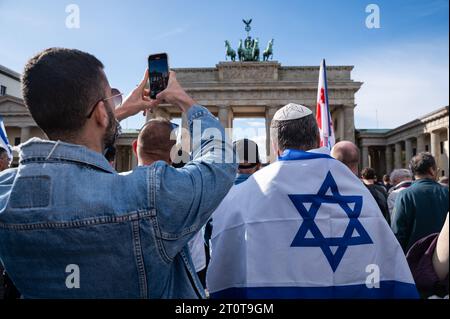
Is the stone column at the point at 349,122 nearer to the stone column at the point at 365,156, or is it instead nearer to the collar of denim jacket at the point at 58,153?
the stone column at the point at 365,156

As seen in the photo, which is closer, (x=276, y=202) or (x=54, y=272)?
(x=54, y=272)

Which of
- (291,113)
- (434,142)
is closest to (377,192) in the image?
(291,113)

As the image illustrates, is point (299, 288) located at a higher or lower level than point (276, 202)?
lower

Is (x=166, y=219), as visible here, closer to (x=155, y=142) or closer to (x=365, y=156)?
(x=155, y=142)

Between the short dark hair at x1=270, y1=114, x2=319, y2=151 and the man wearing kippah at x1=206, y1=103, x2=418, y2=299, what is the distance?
202 mm

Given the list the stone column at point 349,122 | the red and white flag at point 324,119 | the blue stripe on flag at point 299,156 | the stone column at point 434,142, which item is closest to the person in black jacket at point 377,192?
the red and white flag at point 324,119

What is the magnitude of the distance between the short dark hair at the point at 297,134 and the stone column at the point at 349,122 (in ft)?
133

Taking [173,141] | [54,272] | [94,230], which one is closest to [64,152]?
[94,230]

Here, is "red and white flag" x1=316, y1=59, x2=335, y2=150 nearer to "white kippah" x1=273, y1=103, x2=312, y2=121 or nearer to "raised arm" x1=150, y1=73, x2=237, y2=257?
"white kippah" x1=273, y1=103, x2=312, y2=121

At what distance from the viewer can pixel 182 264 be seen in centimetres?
172

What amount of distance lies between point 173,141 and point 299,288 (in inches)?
57.7

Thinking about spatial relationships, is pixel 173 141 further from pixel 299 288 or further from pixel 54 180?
pixel 54 180

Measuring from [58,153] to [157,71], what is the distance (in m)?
0.89

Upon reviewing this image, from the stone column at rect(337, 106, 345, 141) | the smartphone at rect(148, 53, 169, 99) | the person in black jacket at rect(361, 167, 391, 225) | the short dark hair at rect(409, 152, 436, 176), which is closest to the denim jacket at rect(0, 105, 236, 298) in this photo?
the smartphone at rect(148, 53, 169, 99)
